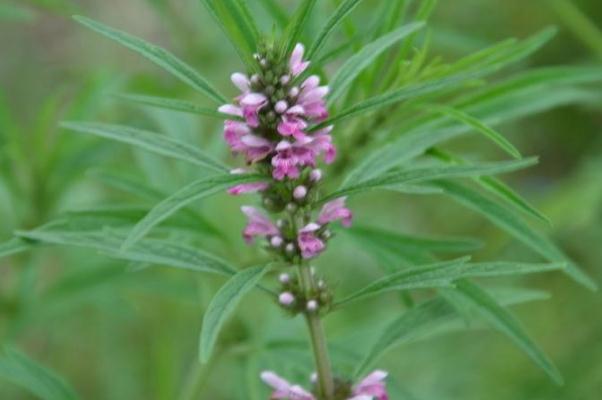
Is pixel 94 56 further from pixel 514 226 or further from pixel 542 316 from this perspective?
pixel 514 226

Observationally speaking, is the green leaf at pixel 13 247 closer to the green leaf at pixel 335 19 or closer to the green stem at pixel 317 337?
the green stem at pixel 317 337

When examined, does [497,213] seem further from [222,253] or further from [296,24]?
[222,253]

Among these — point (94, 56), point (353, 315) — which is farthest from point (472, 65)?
point (94, 56)

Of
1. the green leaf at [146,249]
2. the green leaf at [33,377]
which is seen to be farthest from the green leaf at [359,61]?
the green leaf at [33,377]

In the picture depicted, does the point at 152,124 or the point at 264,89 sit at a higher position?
the point at 152,124

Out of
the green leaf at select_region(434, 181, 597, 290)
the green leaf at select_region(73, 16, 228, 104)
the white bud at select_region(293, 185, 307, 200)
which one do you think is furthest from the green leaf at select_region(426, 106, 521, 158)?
the green leaf at select_region(73, 16, 228, 104)

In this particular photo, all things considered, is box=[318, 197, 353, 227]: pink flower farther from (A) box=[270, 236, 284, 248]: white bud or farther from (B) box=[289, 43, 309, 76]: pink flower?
(B) box=[289, 43, 309, 76]: pink flower
